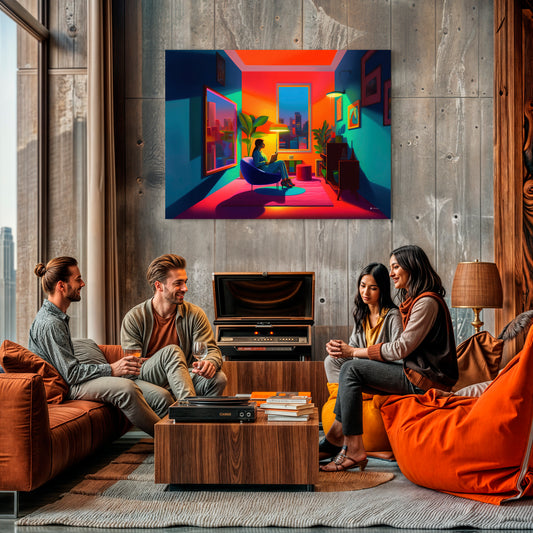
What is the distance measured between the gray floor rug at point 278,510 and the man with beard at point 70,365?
49cm

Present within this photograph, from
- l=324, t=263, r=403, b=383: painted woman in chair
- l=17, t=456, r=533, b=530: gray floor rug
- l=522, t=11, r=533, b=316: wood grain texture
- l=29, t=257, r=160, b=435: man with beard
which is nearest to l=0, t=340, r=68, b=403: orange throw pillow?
l=29, t=257, r=160, b=435: man with beard

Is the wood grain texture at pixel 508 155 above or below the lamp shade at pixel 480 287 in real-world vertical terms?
above

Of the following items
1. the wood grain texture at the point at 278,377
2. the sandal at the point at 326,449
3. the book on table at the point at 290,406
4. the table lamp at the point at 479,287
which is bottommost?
the sandal at the point at 326,449

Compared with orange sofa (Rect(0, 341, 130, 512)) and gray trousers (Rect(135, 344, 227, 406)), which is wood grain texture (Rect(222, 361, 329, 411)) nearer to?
gray trousers (Rect(135, 344, 227, 406))

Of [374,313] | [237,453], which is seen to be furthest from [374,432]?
[237,453]

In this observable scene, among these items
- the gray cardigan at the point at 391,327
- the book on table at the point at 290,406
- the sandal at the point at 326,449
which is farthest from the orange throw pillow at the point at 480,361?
the book on table at the point at 290,406

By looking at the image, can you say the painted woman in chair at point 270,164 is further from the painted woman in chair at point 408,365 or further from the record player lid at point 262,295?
the painted woman in chair at point 408,365

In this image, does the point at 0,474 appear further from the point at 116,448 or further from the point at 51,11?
the point at 51,11

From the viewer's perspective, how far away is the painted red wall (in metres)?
5.00

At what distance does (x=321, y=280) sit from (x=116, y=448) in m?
2.09

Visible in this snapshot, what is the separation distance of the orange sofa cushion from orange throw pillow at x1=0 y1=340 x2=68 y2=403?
168 cm

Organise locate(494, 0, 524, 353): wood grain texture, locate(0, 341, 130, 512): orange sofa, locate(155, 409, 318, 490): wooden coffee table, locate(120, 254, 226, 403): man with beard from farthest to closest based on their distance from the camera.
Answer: locate(494, 0, 524, 353): wood grain texture, locate(120, 254, 226, 403): man with beard, locate(155, 409, 318, 490): wooden coffee table, locate(0, 341, 130, 512): orange sofa

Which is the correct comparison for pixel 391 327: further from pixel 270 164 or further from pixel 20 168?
pixel 20 168

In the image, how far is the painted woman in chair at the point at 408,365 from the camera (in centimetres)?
300
